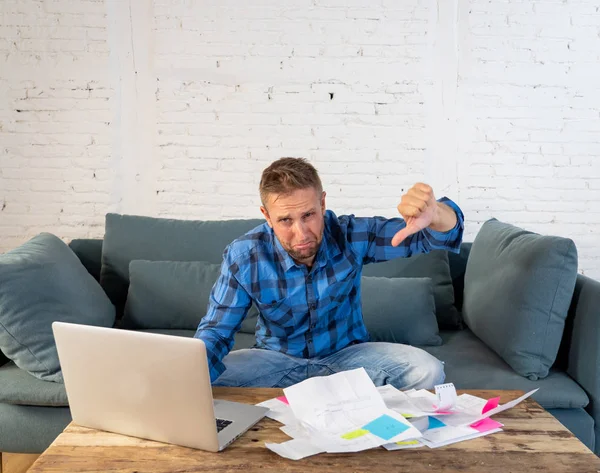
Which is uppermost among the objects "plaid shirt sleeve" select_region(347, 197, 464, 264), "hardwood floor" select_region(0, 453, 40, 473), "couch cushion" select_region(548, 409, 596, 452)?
"plaid shirt sleeve" select_region(347, 197, 464, 264)

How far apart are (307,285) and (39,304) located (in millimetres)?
1015

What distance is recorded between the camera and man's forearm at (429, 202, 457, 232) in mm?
2162

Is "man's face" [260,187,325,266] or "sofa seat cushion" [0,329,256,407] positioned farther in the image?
"sofa seat cushion" [0,329,256,407]

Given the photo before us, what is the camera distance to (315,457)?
146 cm

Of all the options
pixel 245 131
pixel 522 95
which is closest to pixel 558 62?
pixel 522 95

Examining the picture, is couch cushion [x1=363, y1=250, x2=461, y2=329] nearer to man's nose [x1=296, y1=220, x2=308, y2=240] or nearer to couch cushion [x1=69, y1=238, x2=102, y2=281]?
man's nose [x1=296, y1=220, x2=308, y2=240]

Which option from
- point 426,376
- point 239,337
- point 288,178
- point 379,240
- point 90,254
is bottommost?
point 239,337

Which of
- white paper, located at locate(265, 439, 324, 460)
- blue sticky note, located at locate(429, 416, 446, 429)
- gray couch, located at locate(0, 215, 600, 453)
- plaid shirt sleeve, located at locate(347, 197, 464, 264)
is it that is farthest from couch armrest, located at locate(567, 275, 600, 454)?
white paper, located at locate(265, 439, 324, 460)

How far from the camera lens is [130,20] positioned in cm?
353

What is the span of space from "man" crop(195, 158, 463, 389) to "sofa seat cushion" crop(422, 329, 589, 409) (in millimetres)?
350

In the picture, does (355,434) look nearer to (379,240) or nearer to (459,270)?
(379,240)

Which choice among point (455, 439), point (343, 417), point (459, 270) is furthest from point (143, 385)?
point (459, 270)

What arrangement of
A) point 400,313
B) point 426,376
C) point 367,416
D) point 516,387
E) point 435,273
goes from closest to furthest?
point 367,416
point 426,376
point 516,387
point 400,313
point 435,273

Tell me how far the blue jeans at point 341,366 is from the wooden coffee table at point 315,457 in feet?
2.00
